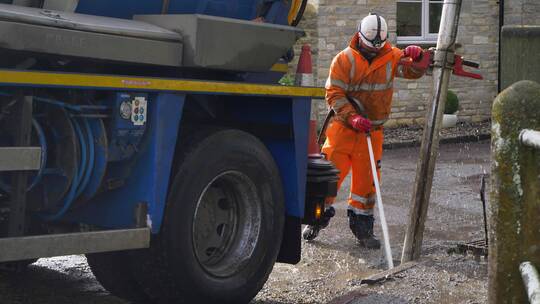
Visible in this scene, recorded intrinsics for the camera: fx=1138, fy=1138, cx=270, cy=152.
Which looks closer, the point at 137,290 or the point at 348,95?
the point at 137,290

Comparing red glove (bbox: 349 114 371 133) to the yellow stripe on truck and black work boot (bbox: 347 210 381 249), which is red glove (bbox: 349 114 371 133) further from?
the yellow stripe on truck

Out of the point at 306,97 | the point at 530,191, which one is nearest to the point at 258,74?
the point at 306,97

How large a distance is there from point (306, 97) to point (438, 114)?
1443 mm

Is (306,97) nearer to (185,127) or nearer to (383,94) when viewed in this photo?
(185,127)

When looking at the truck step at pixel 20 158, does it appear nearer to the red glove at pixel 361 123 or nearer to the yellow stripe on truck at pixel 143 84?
the yellow stripe on truck at pixel 143 84

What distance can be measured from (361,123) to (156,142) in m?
2.60

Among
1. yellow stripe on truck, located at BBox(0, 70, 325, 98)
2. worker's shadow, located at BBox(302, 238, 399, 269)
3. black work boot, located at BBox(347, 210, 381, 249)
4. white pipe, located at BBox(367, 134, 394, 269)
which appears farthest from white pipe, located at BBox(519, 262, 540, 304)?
black work boot, located at BBox(347, 210, 381, 249)

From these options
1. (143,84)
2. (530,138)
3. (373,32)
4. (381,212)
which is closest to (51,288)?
(143,84)

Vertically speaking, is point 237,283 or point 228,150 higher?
point 228,150

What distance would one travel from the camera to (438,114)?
292 inches

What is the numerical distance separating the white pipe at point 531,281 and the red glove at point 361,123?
4.04 metres

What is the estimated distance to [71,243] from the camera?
203 inches

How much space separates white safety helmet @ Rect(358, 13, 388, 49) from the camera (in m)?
8.00

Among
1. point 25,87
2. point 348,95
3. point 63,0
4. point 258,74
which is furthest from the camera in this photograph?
point 348,95
